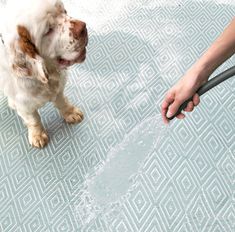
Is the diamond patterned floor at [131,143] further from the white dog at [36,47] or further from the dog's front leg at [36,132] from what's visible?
the white dog at [36,47]

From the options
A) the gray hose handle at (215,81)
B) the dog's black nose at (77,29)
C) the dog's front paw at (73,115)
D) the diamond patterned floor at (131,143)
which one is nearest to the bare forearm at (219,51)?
the gray hose handle at (215,81)

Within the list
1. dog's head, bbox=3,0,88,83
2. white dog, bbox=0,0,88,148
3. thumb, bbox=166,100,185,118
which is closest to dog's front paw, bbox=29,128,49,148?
white dog, bbox=0,0,88,148

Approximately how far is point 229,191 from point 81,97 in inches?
22.0

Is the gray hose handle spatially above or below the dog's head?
above

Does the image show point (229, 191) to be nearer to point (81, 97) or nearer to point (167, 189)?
point (167, 189)

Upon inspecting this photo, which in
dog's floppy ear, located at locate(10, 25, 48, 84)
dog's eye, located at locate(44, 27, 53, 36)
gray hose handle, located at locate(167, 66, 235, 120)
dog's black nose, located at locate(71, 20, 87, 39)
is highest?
gray hose handle, located at locate(167, 66, 235, 120)

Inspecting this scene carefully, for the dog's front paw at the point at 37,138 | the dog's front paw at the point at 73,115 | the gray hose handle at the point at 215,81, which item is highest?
the gray hose handle at the point at 215,81

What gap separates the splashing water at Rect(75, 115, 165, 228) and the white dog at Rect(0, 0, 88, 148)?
0.28 metres

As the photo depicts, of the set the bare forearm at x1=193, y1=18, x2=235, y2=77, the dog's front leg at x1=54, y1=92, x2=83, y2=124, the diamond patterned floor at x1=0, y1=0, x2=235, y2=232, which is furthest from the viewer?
the dog's front leg at x1=54, y1=92, x2=83, y2=124

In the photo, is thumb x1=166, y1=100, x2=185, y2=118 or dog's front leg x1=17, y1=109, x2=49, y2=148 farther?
dog's front leg x1=17, y1=109, x2=49, y2=148

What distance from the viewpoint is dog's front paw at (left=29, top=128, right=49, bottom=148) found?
1.27 meters

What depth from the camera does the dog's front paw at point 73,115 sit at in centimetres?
131

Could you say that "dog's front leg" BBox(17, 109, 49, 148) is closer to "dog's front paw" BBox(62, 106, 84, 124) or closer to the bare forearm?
"dog's front paw" BBox(62, 106, 84, 124)

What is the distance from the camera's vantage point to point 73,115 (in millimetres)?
1319
